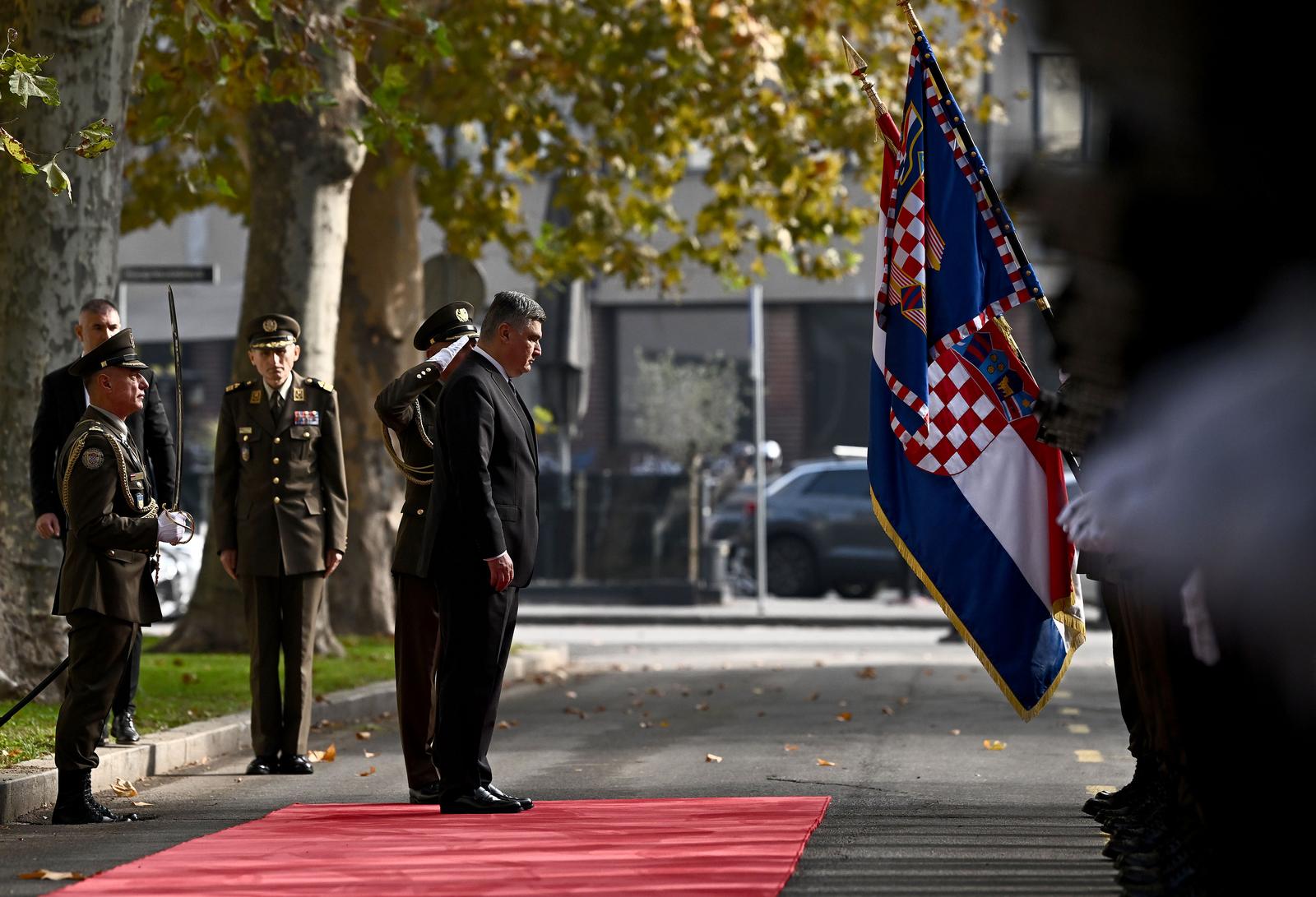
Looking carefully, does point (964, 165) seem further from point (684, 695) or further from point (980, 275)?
point (684, 695)

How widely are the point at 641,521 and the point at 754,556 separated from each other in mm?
1559

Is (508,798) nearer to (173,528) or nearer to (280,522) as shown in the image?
(173,528)

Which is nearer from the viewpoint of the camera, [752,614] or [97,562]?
[97,562]

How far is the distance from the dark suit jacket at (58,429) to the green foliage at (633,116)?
6.57 meters

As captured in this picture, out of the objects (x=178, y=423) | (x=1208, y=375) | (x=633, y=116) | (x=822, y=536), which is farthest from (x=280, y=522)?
(x=822, y=536)

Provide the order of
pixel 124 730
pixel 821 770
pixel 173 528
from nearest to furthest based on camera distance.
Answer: pixel 173 528 < pixel 821 770 < pixel 124 730

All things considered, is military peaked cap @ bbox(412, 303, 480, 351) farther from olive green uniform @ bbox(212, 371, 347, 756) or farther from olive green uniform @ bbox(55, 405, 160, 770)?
olive green uniform @ bbox(55, 405, 160, 770)

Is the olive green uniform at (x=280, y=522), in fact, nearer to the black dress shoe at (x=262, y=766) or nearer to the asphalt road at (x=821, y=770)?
the black dress shoe at (x=262, y=766)

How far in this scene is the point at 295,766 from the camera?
1016cm

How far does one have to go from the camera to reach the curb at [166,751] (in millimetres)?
8805

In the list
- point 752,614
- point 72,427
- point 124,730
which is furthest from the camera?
point 752,614

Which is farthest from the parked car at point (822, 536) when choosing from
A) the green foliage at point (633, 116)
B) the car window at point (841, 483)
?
the green foliage at point (633, 116)

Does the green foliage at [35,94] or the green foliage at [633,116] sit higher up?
the green foliage at [633,116]

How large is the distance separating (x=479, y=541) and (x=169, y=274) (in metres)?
7.74
